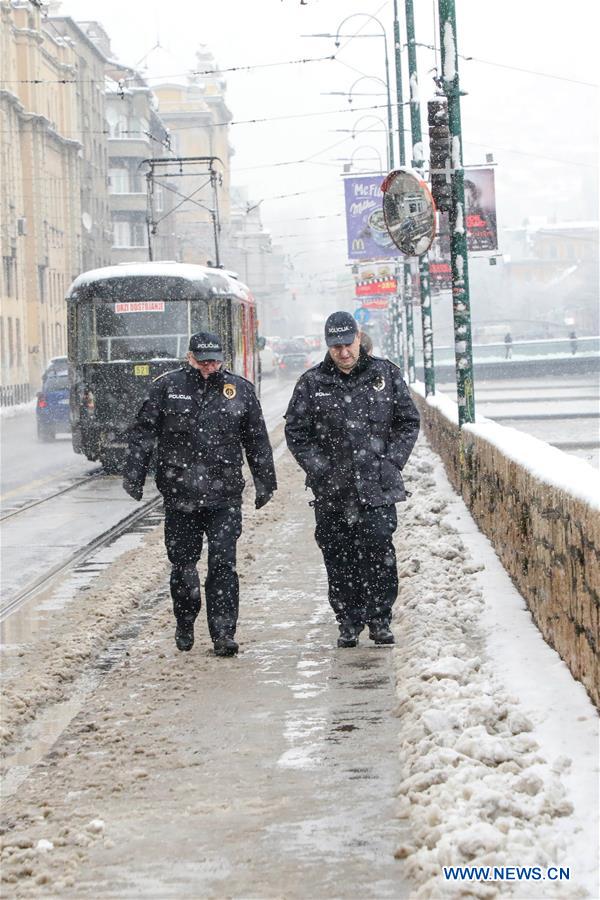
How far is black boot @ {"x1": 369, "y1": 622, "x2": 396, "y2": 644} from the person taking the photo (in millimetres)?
9344

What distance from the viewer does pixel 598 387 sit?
59656 mm

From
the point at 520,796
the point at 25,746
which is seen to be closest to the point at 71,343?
the point at 25,746

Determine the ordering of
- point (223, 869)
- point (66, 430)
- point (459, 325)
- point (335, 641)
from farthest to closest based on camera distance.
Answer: point (66, 430)
point (459, 325)
point (335, 641)
point (223, 869)

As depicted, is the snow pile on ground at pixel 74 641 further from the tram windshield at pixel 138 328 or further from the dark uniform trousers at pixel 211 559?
the tram windshield at pixel 138 328

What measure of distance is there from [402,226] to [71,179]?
62352mm

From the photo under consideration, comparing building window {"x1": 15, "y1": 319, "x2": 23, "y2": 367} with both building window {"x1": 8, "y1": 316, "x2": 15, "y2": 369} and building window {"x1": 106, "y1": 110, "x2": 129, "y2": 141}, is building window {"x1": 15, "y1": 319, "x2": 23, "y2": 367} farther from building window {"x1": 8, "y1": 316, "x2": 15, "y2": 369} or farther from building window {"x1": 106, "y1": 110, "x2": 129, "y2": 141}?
building window {"x1": 106, "y1": 110, "x2": 129, "y2": 141}

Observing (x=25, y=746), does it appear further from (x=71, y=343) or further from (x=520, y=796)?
(x=71, y=343)

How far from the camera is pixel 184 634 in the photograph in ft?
31.3

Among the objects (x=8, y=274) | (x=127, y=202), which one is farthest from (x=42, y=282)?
(x=127, y=202)

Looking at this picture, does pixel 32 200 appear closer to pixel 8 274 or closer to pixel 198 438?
pixel 8 274

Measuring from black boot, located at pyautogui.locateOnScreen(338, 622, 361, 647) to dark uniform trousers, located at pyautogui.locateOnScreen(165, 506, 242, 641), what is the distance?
0.59 m

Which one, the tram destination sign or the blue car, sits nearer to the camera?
the tram destination sign

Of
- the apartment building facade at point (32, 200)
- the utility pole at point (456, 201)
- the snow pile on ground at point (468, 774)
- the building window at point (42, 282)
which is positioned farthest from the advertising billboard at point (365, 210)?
the building window at point (42, 282)

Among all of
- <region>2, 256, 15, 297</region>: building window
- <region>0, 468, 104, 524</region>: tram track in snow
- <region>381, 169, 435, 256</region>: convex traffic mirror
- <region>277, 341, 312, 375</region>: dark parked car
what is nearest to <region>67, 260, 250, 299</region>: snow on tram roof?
<region>0, 468, 104, 524</region>: tram track in snow
